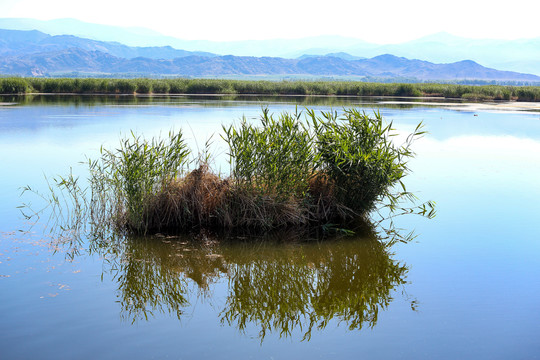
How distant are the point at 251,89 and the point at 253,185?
4490 centimetres

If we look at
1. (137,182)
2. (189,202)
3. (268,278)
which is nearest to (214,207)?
(189,202)

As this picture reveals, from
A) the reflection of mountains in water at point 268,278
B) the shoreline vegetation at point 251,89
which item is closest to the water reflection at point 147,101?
the shoreline vegetation at point 251,89

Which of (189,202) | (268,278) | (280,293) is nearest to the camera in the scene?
(280,293)

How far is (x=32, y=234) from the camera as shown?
8000 millimetres

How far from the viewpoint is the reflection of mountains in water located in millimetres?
5895

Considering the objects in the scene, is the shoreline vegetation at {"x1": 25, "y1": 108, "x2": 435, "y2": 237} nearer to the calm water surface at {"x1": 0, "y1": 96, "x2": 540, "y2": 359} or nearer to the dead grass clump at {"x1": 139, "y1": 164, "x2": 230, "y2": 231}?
the dead grass clump at {"x1": 139, "y1": 164, "x2": 230, "y2": 231}

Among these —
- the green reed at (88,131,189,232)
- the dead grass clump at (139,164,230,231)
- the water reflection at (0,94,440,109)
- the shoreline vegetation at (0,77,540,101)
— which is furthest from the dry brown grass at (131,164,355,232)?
the shoreline vegetation at (0,77,540,101)

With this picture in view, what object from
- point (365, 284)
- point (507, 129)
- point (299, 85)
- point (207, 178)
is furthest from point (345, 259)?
point (299, 85)

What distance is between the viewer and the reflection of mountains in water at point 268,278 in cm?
589

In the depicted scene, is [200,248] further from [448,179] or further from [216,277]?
[448,179]

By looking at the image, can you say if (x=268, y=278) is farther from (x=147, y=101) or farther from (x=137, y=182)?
(x=147, y=101)

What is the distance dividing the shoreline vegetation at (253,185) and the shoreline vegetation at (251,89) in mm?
39374

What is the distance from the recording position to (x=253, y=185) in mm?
8789

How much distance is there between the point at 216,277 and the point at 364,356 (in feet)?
8.15
